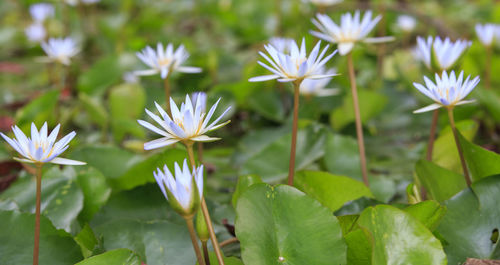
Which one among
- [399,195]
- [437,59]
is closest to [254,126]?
[399,195]

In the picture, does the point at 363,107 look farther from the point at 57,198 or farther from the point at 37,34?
the point at 37,34

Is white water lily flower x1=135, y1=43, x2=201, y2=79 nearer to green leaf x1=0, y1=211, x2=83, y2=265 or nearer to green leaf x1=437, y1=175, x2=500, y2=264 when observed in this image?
green leaf x1=0, y1=211, x2=83, y2=265

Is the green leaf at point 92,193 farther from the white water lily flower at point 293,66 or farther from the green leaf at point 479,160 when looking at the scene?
the green leaf at point 479,160

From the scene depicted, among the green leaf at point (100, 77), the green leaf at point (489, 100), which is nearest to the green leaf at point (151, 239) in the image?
the green leaf at point (489, 100)

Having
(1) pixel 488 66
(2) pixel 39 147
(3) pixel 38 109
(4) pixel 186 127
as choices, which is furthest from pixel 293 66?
(1) pixel 488 66

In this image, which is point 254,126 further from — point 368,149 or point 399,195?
point 399,195
